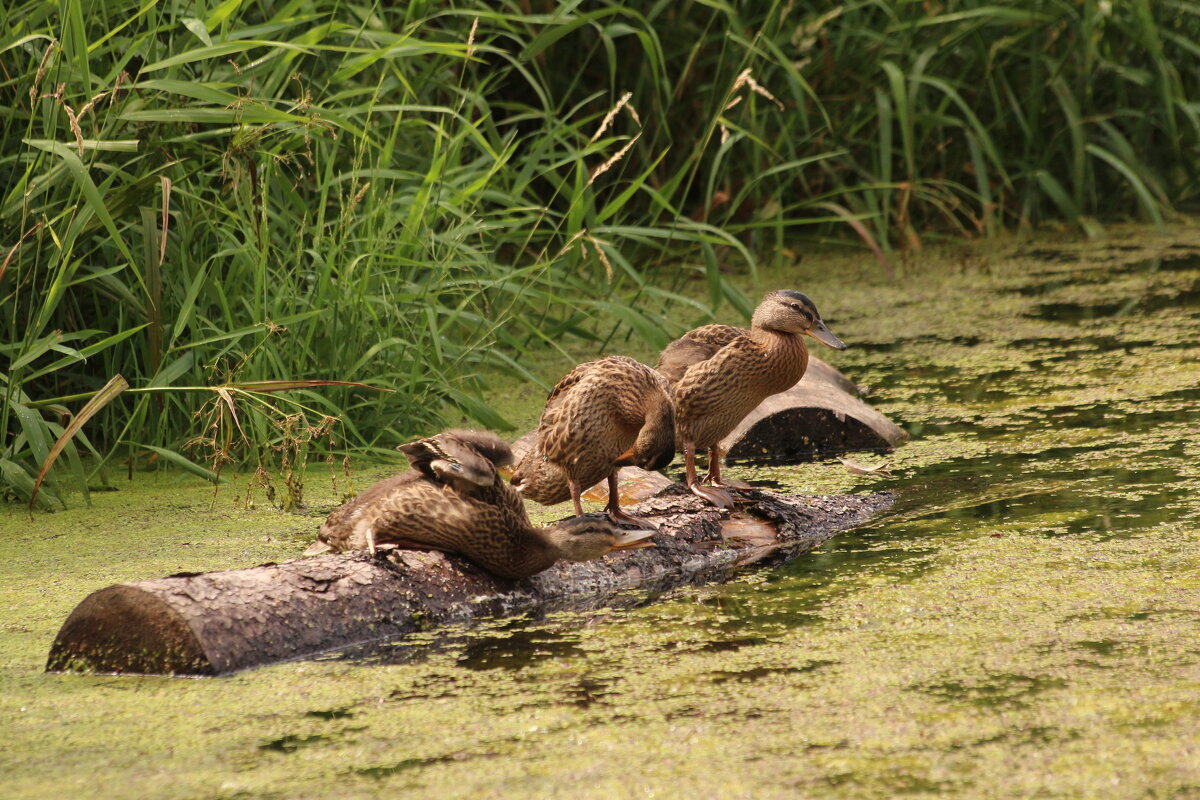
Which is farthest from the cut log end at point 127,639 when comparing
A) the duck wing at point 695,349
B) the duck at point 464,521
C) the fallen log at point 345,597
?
the duck wing at point 695,349

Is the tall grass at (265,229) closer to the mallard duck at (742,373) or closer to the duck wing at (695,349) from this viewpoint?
the duck wing at (695,349)

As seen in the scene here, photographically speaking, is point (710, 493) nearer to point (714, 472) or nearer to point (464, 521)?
point (714, 472)

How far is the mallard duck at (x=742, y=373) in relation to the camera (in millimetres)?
3932

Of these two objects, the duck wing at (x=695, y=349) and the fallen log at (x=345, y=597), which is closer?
the fallen log at (x=345, y=597)

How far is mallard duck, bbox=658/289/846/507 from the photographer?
12.9 feet

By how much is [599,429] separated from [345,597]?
0.80m

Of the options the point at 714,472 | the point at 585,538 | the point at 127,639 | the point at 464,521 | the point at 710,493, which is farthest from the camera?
the point at 714,472

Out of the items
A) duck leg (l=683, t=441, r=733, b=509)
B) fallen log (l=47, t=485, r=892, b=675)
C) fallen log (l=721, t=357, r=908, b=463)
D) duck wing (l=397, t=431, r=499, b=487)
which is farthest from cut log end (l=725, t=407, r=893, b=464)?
duck wing (l=397, t=431, r=499, b=487)

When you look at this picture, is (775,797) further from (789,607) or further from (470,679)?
(789,607)

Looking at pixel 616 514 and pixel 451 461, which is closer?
pixel 451 461

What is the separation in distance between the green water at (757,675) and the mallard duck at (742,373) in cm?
38

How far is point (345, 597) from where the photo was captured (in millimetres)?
2906

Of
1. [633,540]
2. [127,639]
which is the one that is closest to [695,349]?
[633,540]

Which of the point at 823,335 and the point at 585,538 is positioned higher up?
the point at 823,335
